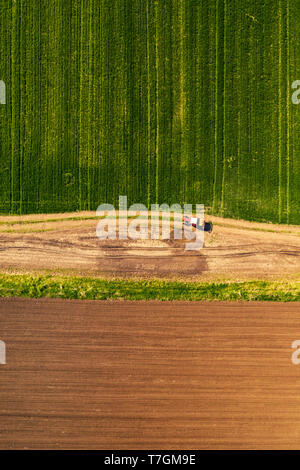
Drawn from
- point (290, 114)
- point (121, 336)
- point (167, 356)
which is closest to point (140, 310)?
point (121, 336)

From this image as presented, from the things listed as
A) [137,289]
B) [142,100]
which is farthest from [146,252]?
[142,100]

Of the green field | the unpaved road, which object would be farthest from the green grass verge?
the green field

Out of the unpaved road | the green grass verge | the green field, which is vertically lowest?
the unpaved road

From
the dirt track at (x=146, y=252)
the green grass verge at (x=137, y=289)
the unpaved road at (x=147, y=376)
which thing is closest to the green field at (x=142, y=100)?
the dirt track at (x=146, y=252)

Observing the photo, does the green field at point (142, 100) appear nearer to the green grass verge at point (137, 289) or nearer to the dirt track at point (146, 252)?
the dirt track at point (146, 252)

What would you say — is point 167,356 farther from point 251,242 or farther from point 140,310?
point 251,242

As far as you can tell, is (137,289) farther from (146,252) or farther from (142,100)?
(142,100)

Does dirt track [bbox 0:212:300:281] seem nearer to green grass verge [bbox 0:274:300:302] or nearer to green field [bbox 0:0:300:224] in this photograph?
green grass verge [bbox 0:274:300:302]
